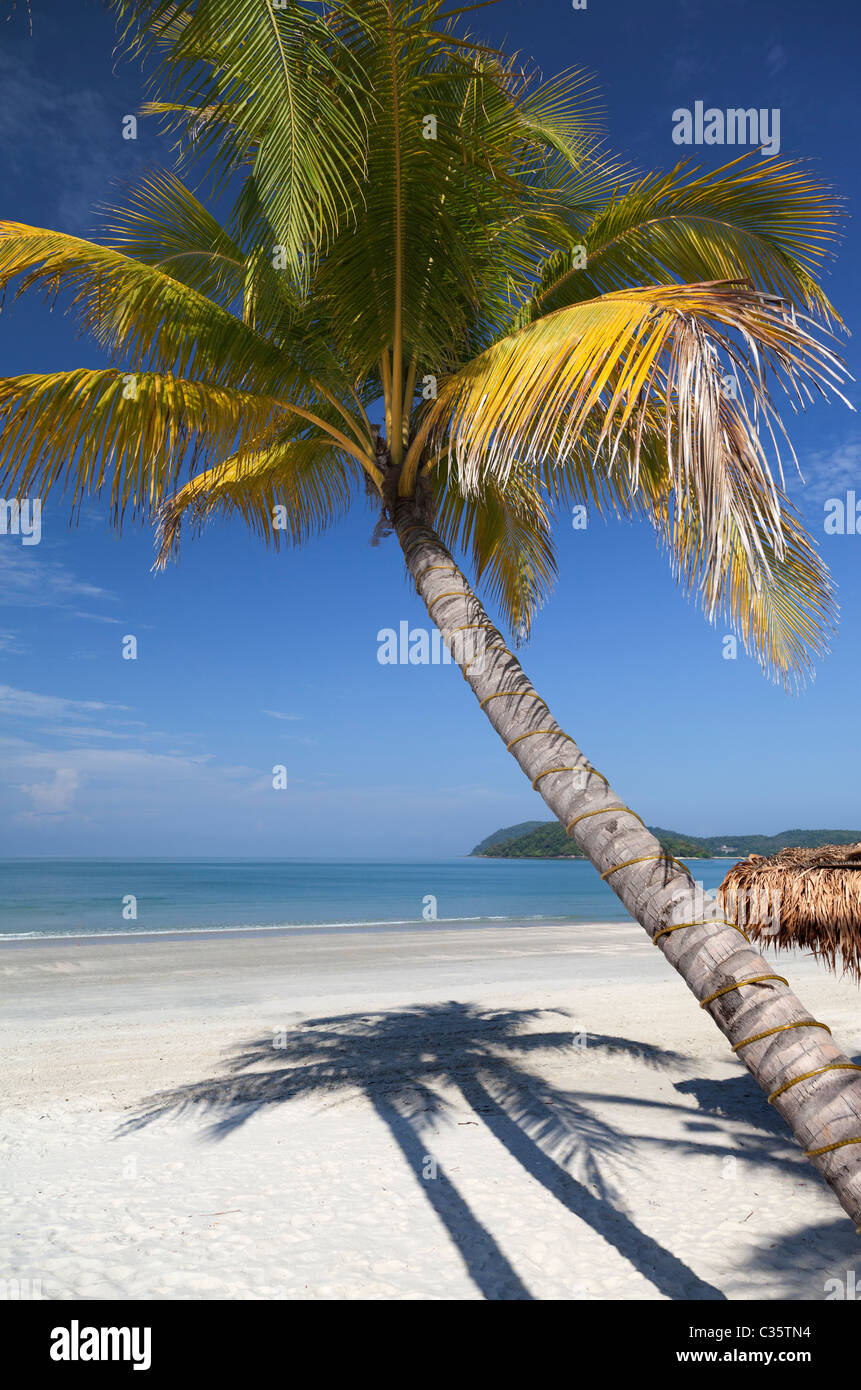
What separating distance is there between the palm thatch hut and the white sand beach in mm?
1509

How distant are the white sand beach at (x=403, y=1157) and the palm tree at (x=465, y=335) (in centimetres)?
214

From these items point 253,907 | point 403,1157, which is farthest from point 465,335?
point 253,907

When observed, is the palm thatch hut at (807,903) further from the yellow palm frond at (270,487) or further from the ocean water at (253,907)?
the ocean water at (253,907)

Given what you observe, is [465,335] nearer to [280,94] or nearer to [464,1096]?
[280,94]

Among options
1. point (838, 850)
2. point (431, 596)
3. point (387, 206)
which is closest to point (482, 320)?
point (387, 206)

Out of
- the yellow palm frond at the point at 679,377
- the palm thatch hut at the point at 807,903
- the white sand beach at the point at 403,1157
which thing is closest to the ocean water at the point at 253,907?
the white sand beach at the point at 403,1157

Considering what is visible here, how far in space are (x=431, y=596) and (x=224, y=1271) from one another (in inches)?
135

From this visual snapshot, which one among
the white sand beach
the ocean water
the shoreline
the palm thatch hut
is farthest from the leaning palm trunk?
the shoreline

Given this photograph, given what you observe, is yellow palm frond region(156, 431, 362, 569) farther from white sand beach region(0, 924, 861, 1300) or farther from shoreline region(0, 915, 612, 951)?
shoreline region(0, 915, 612, 951)

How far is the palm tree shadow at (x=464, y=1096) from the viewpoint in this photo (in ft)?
14.2

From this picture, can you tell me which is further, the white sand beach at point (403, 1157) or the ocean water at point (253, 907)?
the ocean water at point (253, 907)

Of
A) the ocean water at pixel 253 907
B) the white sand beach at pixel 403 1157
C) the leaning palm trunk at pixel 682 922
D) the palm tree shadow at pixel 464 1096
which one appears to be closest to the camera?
the leaning palm trunk at pixel 682 922

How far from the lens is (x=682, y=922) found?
3.10m
